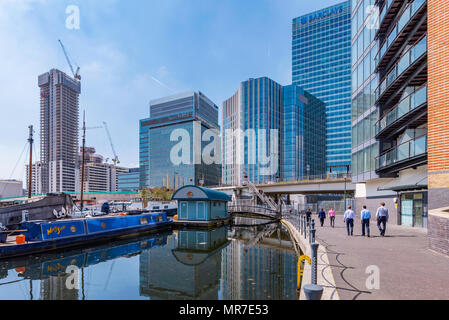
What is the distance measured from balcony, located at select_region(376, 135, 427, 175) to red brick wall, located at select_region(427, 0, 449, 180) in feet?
14.6

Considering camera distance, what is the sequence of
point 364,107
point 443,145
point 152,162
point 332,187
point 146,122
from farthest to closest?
1. point 146,122
2. point 152,162
3. point 332,187
4. point 364,107
5. point 443,145

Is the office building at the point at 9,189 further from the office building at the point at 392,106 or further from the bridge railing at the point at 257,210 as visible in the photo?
the office building at the point at 392,106

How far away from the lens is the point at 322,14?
452 feet

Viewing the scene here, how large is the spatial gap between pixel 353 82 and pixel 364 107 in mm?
5152

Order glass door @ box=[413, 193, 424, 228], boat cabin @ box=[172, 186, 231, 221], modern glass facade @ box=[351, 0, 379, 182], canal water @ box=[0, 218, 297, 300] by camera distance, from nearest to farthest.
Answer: canal water @ box=[0, 218, 297, 300] < glass door @ box=[413, 193, 424, 228] < modern glass facade @ box=[351, 0, 379, 182] < boat cabin @ box=[172, 186, 231, 221]

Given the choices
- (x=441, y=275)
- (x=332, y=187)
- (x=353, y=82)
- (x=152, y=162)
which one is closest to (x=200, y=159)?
(x=152, y=162)

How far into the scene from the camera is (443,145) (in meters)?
13.1

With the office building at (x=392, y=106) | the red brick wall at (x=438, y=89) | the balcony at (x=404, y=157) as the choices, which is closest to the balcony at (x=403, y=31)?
the office building at (x=392, y=106)

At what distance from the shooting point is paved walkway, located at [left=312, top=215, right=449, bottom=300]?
661 centimetres

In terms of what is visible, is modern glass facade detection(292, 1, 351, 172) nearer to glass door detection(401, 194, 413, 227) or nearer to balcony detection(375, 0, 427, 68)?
balcony detection(375, 0, 427, 68)

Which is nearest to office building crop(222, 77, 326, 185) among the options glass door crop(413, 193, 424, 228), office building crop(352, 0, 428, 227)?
office building crop(352, 0, 428, 227)

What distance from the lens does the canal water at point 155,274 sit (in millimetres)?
9344

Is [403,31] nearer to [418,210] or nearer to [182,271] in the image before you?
[418,210]
